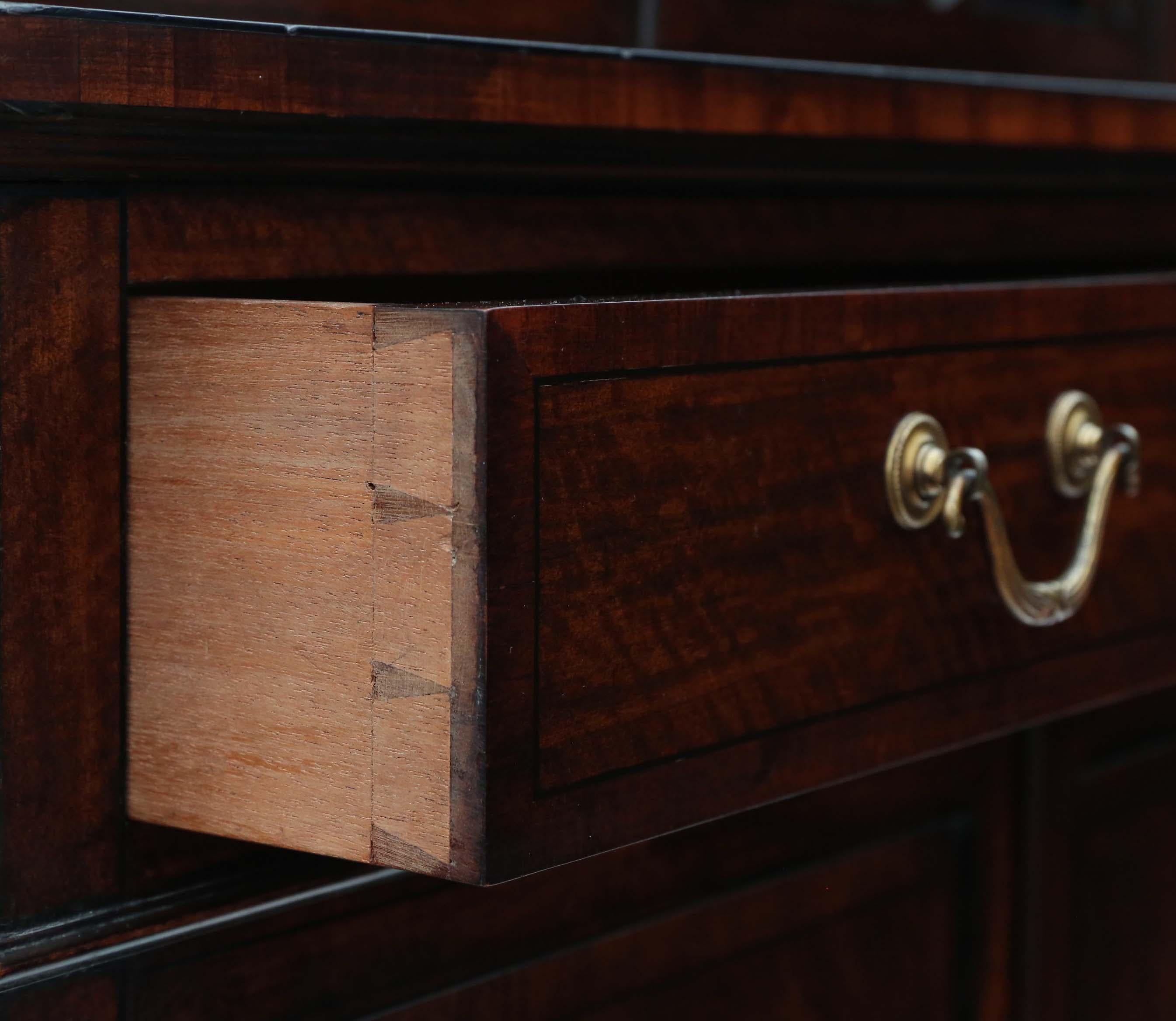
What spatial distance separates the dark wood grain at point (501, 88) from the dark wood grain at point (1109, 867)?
0.27m

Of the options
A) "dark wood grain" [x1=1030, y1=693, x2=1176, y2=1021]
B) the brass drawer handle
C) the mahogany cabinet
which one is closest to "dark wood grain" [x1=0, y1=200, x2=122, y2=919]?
the mahogany cabinet

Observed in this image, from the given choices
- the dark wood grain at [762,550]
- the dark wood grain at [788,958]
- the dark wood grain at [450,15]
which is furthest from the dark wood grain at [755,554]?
the dark wood grain at [450,15]

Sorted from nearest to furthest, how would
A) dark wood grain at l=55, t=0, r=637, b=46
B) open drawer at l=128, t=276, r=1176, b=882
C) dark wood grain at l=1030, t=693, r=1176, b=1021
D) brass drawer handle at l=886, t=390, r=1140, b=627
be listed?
open drawer at l=128, t=276, r=1176, b=882
brass drawer handle at l=886, t=390, r=1140, b=627
dark wood grain at l=55, t=0, r=637, b=46
dark wood grain at l=1030, t=693, r=1176, b=1021

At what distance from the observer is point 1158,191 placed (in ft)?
2.23

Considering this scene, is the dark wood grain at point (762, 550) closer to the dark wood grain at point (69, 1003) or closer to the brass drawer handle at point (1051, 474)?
the brass drawer handle at point (1051, 474)

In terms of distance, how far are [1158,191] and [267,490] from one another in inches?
18.0

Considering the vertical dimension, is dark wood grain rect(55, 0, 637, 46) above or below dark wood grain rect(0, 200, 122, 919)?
above

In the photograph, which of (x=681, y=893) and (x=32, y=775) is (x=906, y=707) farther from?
(x=32, y=775)

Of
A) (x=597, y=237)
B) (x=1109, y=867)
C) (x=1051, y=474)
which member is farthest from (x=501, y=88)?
(x=1109, y=867)

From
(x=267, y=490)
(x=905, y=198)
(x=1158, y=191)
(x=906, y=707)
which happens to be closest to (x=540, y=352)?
(x=267, y=490)

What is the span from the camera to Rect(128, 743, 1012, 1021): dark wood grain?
447 millimetres

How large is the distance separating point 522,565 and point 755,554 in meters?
0.09

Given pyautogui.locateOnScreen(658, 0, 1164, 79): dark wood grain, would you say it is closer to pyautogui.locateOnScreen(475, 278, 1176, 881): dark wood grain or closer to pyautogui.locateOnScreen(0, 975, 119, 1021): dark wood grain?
pyautogui.locateOnScreen(475, 278, 1176, 881): dark wood grain

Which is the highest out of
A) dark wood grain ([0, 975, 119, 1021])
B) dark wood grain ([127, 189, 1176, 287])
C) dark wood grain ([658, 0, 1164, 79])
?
dark wood grain ([658, 0, 1164, 79])
